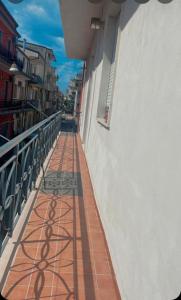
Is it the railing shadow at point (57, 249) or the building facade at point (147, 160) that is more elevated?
the building facade at point (147, 160)

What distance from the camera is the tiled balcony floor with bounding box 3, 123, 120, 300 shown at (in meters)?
1.84

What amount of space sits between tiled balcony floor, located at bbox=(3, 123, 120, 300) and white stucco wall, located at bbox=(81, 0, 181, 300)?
0.61 feet

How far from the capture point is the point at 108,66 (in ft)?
13.1

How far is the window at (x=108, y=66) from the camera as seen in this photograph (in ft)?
12.6

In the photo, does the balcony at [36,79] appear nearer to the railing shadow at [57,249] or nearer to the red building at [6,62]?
the red building at [6,62]

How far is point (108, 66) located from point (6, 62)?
46.6 ft

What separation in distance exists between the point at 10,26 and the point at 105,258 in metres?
18.5

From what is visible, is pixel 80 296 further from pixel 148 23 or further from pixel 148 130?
pixel 148 23

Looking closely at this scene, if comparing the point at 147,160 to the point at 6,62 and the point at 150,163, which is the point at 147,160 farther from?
the point at 6,62

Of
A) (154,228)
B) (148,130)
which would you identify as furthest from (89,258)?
(148,130)

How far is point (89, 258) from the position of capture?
2264mm

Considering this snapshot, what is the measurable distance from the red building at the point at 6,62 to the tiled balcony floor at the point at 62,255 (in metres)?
14.5

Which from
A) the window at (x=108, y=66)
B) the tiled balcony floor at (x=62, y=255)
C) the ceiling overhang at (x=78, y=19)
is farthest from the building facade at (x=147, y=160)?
the ceiling overhang at (x=78, y=19)

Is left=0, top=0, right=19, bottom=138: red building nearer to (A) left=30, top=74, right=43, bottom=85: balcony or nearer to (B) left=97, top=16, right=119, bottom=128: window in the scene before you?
(A) left=30, top=74, right=43, bottom=85: balcony
